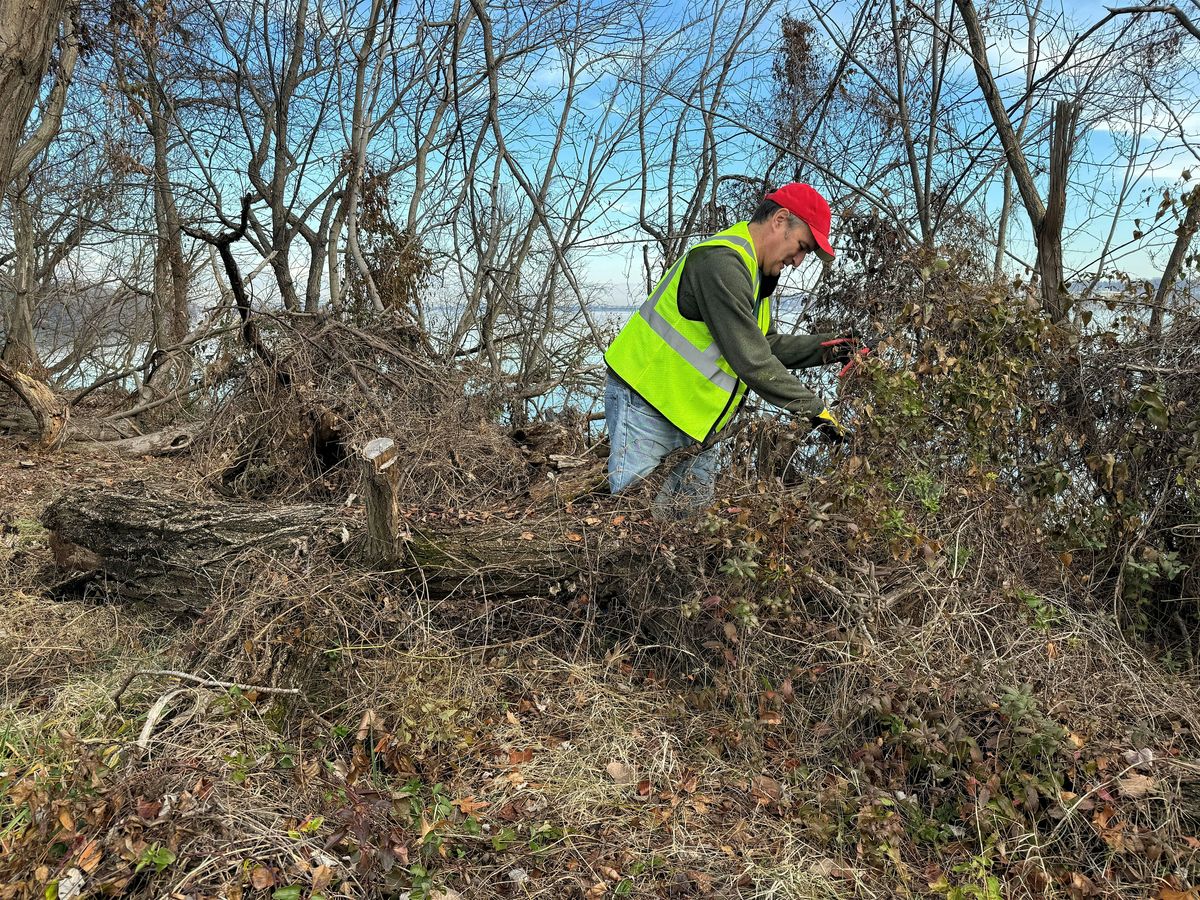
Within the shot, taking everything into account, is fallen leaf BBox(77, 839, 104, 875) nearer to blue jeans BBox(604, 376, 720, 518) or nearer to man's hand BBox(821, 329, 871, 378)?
blue jeans BBox(604, 376, 720, 518)

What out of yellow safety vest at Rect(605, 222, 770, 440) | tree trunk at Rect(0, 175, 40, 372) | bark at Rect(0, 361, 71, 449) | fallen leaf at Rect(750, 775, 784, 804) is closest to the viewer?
fallen leaf at Rect(750, 775, 784, 804)

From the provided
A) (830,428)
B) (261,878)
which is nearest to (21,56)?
(261,878)

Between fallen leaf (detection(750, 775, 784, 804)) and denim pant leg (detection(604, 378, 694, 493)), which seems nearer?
fallen leaf (detection(750, 775, 784, 804))

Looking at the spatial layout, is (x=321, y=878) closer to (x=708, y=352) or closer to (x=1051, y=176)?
(x=708, y=352)

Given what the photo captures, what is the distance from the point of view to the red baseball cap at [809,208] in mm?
3910

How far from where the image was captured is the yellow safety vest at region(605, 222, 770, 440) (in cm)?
401

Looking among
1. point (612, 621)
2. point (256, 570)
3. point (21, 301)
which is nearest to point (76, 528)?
point (256, 570)

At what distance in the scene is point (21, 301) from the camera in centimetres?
1112

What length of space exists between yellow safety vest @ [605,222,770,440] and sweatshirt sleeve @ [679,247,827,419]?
168 mm

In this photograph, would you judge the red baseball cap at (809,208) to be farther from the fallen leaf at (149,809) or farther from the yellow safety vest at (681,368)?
the fallen leaf at (149,809)

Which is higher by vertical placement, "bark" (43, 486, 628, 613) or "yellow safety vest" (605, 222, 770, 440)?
"yellow safety vest" (605, 222, 770, 440)

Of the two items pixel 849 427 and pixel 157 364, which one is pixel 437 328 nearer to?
pixel 157 364

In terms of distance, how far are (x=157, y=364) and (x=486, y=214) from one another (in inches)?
131

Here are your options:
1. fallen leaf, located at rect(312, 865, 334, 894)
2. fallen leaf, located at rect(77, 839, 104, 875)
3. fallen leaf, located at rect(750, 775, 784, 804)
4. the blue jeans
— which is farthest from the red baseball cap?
fallen leaf, located at rect(77, 839, 104, 875)
